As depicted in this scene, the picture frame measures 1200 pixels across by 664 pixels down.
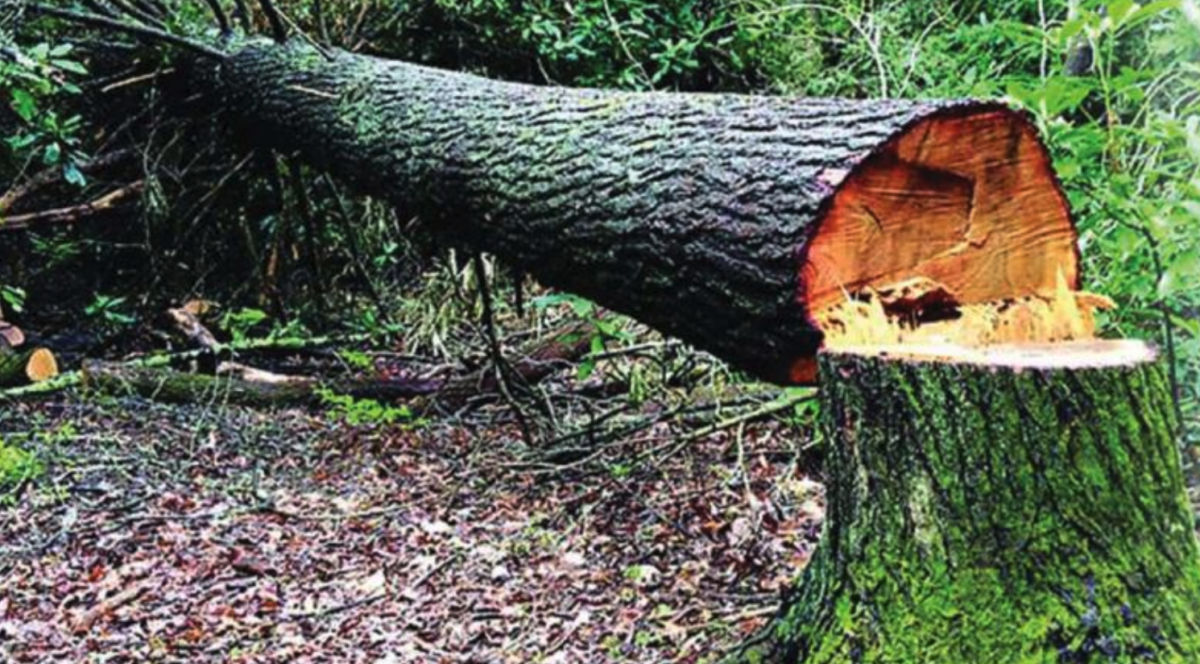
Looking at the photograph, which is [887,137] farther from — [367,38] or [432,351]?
[367,38]

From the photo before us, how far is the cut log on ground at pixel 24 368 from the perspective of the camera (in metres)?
4.27

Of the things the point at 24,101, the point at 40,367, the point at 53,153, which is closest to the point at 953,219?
Answer: the point at 24,101

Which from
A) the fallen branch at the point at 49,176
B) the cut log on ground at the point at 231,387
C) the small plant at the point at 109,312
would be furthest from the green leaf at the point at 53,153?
the small plant at the point at 109,312

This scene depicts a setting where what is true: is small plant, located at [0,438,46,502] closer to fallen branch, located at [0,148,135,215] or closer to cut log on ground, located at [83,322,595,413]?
cut log on ground, located at [83,322,595,413]

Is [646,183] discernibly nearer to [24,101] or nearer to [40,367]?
[24,101]

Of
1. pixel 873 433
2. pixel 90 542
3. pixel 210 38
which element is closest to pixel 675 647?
pixel 873 433

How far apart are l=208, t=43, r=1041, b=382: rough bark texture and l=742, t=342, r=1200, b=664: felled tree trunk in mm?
262

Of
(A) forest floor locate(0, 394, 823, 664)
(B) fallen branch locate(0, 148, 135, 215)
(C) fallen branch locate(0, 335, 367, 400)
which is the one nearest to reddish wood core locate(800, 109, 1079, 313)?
(A) forest floor locate(0, 394, 823, 664)

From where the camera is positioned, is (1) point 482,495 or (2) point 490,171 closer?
(2) point 490,171

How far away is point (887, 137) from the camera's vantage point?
5.79 ft

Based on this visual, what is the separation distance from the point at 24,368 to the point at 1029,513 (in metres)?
4.16

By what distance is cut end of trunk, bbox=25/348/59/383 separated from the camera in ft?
14.1

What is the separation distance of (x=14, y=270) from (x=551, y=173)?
3980 millimetres

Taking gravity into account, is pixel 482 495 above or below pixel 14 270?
below
